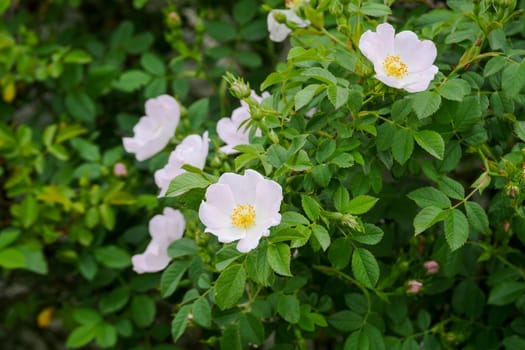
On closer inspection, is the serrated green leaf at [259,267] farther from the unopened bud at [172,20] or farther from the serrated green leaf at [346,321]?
the unopened bud at [172,20]

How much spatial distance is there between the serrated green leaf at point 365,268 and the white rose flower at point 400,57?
0.27 metres

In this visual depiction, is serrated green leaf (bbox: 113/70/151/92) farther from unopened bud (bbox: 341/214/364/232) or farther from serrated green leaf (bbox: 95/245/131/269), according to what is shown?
unopened bud (bbox: 341/214/364/232)

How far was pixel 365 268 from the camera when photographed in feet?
3.86

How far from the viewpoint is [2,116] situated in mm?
2100

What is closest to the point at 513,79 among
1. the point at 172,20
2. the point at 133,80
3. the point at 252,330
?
the point at 252,330

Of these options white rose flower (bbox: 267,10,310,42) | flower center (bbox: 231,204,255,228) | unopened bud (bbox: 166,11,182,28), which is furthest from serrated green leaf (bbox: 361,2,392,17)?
unopened bud (bbox: 166,11,182,28)

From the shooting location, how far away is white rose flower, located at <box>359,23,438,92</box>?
1141 mm

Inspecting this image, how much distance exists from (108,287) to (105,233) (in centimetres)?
24

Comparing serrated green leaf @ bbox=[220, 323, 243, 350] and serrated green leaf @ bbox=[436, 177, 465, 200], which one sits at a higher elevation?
serrated green leaf @ bbox=[436, 177, 465, 200]

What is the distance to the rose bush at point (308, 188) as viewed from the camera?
3.77 ft

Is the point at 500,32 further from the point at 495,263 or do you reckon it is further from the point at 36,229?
the point at 36,229

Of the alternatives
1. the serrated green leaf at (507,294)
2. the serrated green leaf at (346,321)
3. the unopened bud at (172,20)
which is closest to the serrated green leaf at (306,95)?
the serrated green leaf at (346,321)

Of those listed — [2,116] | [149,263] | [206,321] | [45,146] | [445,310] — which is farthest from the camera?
[2,116]

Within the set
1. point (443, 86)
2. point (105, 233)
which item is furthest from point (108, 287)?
point (443, 86)
